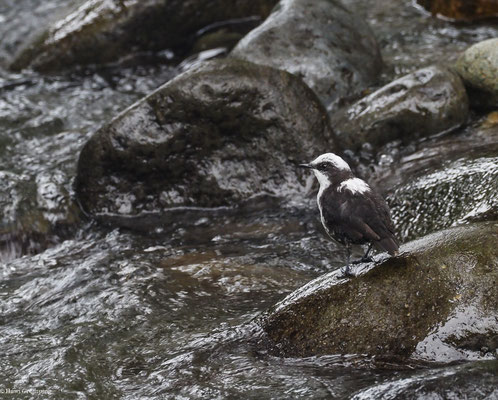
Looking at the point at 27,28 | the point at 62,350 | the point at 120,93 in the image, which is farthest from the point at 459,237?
the point at 27,28

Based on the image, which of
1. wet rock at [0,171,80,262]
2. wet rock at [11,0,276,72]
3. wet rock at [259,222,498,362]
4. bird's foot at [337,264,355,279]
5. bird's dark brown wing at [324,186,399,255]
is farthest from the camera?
wet rock at [11,0,276,72]

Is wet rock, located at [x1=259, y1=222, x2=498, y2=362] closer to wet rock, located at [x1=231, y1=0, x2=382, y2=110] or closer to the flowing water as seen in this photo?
the flowing water

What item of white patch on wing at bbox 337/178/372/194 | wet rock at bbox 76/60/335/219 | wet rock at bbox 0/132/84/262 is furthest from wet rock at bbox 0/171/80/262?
white patch on wing at bbox 337/178/372/194

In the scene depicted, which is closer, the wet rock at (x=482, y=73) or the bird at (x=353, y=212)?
the bird at (x=353, y=212)

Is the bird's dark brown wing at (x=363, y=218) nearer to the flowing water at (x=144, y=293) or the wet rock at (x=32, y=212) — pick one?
the flowing water at (x=144, y=293)

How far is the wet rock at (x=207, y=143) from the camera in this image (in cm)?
747

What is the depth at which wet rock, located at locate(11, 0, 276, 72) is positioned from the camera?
36.1ft

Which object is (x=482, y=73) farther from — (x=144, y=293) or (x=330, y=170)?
(x=144, y=293)

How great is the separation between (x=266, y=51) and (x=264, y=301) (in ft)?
14.8

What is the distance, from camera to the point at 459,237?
4648mm

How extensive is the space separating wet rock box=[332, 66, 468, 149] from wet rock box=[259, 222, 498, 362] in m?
3.38

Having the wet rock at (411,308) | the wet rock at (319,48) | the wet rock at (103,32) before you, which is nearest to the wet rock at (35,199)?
the wet rock at (319,48)

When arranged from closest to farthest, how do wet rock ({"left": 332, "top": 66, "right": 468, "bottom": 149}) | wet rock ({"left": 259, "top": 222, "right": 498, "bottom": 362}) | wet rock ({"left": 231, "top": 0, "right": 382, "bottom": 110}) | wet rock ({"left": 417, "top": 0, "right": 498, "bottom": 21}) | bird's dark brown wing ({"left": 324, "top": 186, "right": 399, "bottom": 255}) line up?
1. wet rock ({"left": 259, "top": 222, "right": 498, "bottom": 362})
2. bird's dark brown wing ({"left": 324, "top": 186, "right": 399, "bottom": 255})
3. wet rock ({"left": 332, "top": 66, "right": 468, "bottom": 149})
4. wet rock ({"left": 231, "top": 0, "right": 382, "bottom": 110})
5. wet rock ({"left": 417, "top": 0, "right": 498, "bottom": 21})

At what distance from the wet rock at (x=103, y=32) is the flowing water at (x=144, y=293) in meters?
1.13
